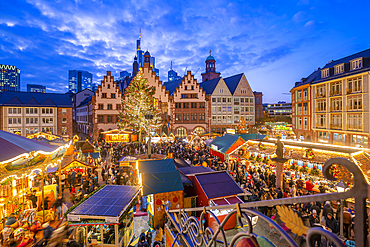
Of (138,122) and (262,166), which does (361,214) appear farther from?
(138,122)

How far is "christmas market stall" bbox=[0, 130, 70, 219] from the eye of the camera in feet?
25.4

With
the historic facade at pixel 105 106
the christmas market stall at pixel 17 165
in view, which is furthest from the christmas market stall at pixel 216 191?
the historic facade at pixel 105 106

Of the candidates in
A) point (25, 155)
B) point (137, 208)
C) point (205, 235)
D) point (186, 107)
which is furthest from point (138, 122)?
point (205, 235)

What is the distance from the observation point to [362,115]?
26938 mm

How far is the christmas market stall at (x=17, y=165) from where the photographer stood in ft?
25.4

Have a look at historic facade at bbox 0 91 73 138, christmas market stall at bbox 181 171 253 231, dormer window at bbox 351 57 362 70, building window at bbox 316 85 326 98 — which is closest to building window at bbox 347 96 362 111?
dormer window at bbox 351 57 362 70

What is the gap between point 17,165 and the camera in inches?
321

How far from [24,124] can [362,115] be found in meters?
61.4

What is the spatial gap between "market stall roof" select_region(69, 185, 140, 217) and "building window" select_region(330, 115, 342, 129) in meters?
33.7

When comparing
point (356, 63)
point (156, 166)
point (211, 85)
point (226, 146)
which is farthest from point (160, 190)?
point (211, 85)

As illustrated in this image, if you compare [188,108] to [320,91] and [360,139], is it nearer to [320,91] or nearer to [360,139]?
[320,91]

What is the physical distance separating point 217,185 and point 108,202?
18.1ft

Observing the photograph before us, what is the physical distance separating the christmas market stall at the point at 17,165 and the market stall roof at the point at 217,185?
793 centimetres

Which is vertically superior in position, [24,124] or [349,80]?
[349,80]
